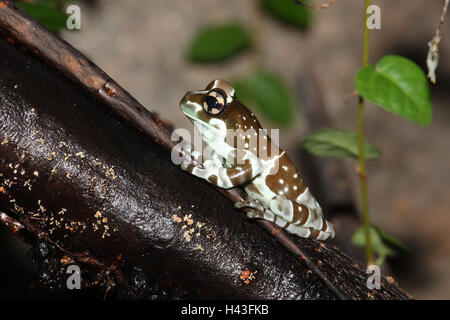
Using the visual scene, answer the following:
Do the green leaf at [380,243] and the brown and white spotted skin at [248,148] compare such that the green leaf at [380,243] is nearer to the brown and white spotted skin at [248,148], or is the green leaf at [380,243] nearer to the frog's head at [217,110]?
the brown and white spotted skin at [248,148]

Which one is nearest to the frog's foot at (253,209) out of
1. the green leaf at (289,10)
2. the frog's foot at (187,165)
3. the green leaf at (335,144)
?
the frog's foot at (187,165)

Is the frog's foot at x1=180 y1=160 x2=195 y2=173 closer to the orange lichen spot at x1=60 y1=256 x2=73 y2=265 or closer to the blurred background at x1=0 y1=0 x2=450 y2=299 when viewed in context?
the orange lichen spot at x1=60 y1=256 x2=73 y2=265

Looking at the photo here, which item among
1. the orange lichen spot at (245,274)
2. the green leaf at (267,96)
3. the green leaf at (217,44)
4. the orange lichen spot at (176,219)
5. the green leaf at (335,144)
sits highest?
the green leaf at (217,44)

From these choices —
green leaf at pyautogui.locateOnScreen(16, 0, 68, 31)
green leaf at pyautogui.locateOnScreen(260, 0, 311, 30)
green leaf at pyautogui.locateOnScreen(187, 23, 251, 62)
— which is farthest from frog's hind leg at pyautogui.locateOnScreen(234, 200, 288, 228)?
green leaf at pyautogui.locateOnScreen(260, 0, 311, 30)

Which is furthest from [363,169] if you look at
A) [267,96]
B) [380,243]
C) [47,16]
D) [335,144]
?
[267,96]

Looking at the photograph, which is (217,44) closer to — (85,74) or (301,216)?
(301,216)
